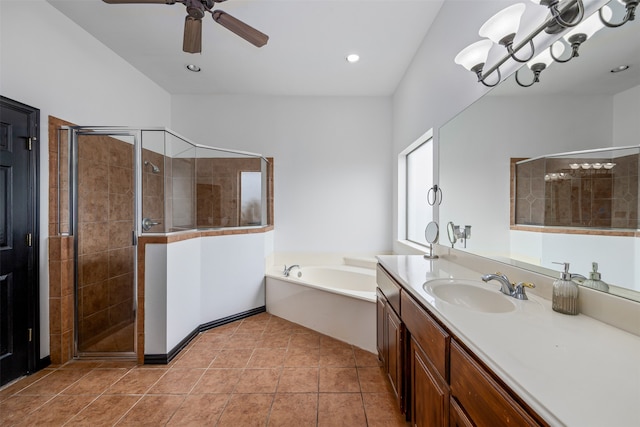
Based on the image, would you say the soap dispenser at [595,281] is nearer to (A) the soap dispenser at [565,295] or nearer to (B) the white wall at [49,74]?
(A) the soap dispenser at [565,295]

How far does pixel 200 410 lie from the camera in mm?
1660

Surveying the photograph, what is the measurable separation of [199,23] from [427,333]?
2.35 m

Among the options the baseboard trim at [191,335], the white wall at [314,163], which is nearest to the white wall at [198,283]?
the baseboard trim at [191,335]

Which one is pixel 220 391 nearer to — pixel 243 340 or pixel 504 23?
pixel 243 340

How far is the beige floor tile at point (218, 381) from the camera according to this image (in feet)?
6.05

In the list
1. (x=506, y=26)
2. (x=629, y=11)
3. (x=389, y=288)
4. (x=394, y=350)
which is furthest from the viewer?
(x=389, y=288)

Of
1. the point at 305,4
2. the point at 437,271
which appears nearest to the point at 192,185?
the point at 305,4

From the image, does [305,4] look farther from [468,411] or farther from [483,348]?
[468,411]

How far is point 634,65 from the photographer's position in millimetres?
842

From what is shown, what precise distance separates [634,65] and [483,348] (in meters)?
1.00

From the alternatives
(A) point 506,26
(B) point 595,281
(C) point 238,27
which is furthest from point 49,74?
(B) point 595,281

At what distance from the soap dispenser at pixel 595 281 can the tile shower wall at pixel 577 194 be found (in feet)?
0.50

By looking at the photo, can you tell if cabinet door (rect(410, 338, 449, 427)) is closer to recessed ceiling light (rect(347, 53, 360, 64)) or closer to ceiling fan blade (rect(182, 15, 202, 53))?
ceiling fan blade (rect(182, 15, 202, 53))

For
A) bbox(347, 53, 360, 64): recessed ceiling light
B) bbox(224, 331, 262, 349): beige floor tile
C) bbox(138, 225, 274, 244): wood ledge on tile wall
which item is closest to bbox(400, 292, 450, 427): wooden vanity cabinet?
bbox(224, 331, 262, 349): beige floor tile
